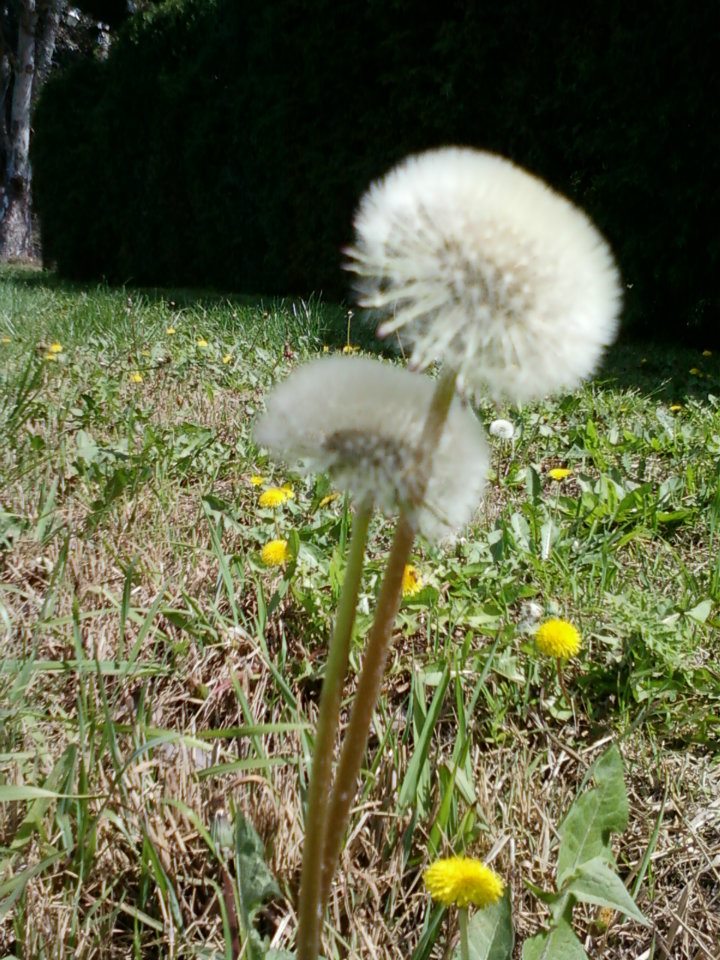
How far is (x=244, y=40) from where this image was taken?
345 inches

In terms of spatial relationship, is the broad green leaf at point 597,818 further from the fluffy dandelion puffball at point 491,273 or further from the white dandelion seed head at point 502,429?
the white dandelion seed head at point 502,429

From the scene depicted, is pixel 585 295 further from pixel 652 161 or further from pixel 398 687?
pixel 652 161

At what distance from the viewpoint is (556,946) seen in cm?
93

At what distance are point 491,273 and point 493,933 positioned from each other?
75cm

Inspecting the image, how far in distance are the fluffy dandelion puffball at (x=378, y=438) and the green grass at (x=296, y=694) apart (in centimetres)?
56

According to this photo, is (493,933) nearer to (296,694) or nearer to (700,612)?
(296,694)

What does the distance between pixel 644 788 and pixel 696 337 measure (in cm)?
493

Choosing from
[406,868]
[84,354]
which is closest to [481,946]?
[406,868]

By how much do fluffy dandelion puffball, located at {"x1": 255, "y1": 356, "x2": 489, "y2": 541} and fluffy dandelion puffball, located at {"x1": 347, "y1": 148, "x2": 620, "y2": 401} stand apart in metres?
0.04

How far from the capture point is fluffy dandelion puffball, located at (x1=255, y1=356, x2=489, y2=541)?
604 millimetres

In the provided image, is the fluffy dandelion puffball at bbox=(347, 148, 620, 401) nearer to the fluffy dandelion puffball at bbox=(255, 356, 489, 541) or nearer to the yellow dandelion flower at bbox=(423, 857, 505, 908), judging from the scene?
the fluffy dandelion puffball at bbox=(255, 356, 489, 541)

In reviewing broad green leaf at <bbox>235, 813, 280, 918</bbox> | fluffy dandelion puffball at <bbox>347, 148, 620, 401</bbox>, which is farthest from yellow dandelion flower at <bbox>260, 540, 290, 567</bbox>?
fluffy dandelion puffball at <bbox>347, 148, 620, 401</bbox>

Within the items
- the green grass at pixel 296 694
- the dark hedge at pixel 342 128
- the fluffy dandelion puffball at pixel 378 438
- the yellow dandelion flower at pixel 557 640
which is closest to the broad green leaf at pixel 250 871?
the green grass at pixel 296 694

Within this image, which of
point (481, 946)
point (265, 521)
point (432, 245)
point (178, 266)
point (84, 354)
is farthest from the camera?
point (178, 266)
